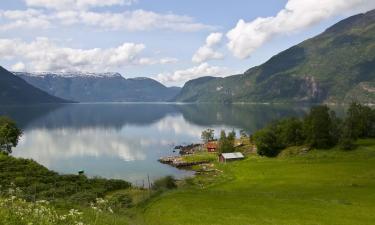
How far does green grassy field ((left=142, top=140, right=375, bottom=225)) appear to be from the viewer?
45.5m

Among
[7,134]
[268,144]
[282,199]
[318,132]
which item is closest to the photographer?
[282,199]

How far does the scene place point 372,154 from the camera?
119 meters

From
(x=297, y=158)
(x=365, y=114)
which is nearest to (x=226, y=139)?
(x=297, y=158)

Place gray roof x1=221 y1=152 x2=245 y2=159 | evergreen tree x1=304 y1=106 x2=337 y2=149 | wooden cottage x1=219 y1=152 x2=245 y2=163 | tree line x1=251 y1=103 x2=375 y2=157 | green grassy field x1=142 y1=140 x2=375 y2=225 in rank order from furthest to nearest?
gray roof x1=221 y1=152 x2=245 y2=159, wooden cottage x1=219 y1=152 x2=245 y2=163, tree line x1=251 y1=103 x2=375 y2=157, evergreen tree x1=304 y1=106 x2=337 y2=149, green grassy field x1=142 y1=140 x2=375 y2=225

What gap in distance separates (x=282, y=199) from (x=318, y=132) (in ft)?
284

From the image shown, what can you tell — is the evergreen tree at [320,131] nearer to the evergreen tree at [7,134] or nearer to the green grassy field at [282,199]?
the green grassy field at [282,199]

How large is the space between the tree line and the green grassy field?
2608 centimetres

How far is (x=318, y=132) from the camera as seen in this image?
456ft

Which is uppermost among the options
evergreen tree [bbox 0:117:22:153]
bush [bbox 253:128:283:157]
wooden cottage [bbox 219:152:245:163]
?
evergreen tree [bbox 0:117:22:153]

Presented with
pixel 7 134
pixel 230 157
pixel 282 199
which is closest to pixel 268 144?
pixel 230 157

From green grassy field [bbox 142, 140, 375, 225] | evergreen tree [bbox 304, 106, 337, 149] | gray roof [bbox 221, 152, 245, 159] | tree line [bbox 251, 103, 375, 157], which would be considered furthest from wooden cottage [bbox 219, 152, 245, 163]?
green grassy field [bbox 142, 140, 375, 225]

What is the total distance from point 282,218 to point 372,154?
86539 millimetres

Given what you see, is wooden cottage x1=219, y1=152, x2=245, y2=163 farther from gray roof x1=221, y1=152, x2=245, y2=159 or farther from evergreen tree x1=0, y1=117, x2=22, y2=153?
evergreen tree x1=0, y1=117, x2=22, y2=153

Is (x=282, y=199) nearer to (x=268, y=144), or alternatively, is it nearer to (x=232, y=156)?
(x=268, y=144)
